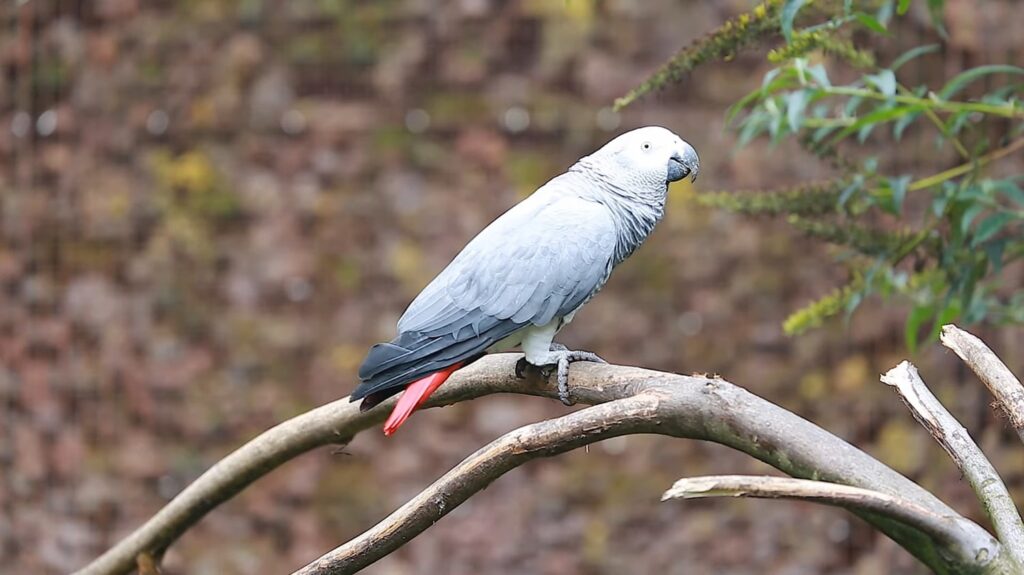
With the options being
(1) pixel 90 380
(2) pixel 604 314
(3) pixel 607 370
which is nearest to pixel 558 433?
(3) pixel 607 370

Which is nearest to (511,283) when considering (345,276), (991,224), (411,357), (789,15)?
(411,357)

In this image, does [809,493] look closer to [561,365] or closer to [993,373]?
[993,373]

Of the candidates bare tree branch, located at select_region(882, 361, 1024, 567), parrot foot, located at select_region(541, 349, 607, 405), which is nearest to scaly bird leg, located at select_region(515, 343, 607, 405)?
parrot foot, located at select_region(541, 349, 607, 405)

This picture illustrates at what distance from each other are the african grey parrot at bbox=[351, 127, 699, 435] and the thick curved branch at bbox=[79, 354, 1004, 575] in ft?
0.15

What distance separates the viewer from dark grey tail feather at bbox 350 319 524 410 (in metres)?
0.90

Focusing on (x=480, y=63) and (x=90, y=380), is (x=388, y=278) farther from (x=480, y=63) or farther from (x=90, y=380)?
(x=90, y=380)

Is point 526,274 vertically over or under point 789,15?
under

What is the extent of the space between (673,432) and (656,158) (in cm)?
36

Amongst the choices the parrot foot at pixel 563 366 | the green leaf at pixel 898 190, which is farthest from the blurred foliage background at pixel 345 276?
the parrot foot at pixel 563 366

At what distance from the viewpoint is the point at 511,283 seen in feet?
3.20

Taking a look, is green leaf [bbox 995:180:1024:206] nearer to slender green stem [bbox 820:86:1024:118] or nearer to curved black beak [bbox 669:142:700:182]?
slender green stem [bbox 820:86:1024:118]

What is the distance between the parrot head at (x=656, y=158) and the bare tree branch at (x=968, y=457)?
341 millimetres

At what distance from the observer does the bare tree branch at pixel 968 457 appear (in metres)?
0.68

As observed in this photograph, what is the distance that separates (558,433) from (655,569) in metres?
1.36
